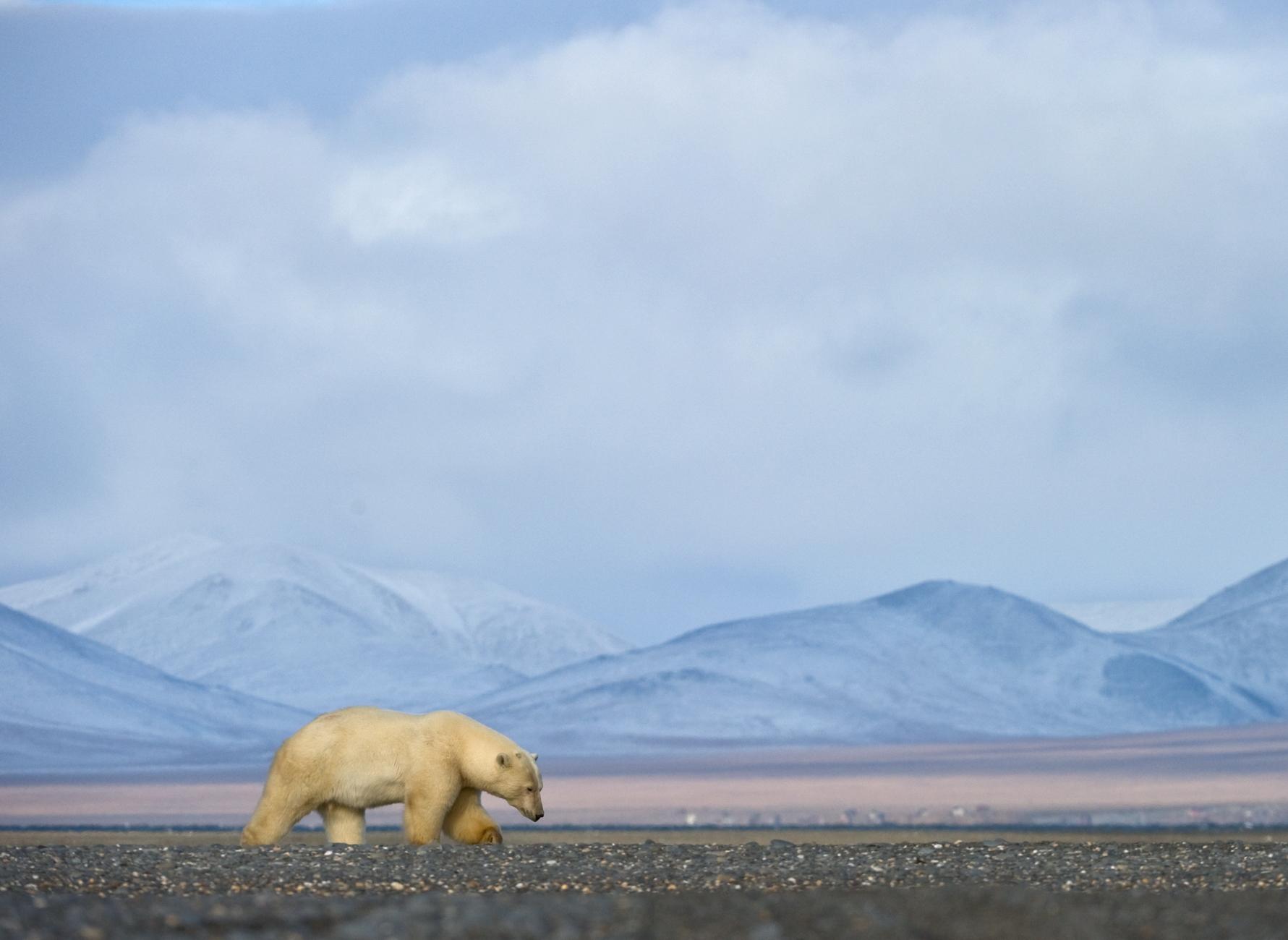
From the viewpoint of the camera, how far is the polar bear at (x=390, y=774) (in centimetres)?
1600

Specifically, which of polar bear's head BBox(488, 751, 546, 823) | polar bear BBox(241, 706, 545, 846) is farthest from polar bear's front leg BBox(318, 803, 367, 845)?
polar bear's head BBox(488, 751, 546, 823)

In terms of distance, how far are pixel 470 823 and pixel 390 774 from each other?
4.19 feet

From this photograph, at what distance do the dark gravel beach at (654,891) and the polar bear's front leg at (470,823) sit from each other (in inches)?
38.8

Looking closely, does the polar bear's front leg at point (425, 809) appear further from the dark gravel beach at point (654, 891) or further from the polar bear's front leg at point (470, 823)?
the dark gravel beach at point (654, 891)

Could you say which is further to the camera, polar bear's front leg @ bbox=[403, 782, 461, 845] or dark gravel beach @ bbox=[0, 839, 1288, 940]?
polar bear's front leg @ bbox=[403, 782, 461, 845]

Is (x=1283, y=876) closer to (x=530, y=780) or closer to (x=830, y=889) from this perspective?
(x=830, y=889)

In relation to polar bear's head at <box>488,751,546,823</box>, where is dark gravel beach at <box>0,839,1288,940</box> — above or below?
below

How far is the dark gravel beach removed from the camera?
8086 mm

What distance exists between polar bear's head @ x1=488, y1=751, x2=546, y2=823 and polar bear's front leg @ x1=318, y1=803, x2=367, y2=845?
5.01 feet

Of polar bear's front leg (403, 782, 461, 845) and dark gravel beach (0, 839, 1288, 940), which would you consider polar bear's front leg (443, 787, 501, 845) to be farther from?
→ dark gravel beach (0, 839, 1288, 940)

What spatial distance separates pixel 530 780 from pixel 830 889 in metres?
5.26

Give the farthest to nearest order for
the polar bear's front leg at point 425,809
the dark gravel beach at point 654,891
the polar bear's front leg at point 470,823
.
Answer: the polar bear's front leg at point 470,823, the polar bear's front leg at point 425,809, the dark gravel beach at point 654,891

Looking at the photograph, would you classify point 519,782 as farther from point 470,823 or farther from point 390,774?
point 390,774

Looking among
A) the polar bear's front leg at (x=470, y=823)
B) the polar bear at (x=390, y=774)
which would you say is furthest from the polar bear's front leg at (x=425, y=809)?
→ the polar bear's front leg at (x=470, y=823)
